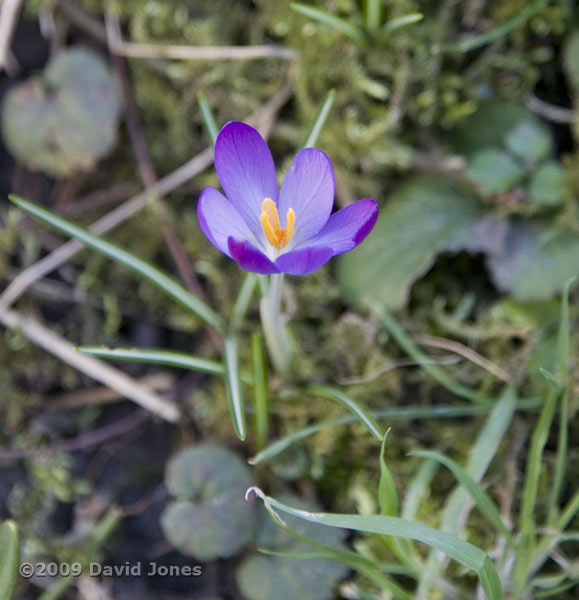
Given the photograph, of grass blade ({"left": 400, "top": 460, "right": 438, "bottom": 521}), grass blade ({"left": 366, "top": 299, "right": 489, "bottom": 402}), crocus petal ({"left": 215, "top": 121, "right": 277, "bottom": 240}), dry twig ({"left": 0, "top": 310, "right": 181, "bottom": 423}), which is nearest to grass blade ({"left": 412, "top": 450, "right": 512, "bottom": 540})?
grass blade ({"left": 400, "top": 460, "right": 438, "bottom": 521})

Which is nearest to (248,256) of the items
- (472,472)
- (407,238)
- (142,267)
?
(142,267)

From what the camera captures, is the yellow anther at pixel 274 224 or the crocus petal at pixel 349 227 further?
the yellow anther at pixel 274 224

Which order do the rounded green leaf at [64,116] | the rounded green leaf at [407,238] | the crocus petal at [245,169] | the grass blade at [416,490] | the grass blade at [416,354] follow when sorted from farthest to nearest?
the rounded green leaf at [64,116]
the rounded green leaf at [407,238]
the grass blade at [416,354]
the grass blade at [416,490]
the crocus petal at [245,169]

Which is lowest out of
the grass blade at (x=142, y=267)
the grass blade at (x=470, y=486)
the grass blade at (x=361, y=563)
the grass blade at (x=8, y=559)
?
the grass blade at (x=361, y=563)

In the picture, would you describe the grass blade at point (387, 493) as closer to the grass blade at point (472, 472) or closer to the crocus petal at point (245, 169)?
the grass blade at point (472, 472)

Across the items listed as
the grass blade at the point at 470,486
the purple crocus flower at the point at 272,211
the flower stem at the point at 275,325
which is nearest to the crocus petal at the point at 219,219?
the purple crocus flower at the point at 272,211

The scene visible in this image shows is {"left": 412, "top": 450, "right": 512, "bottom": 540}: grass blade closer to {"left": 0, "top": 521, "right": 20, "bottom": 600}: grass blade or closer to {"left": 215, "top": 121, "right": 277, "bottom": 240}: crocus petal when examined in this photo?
{"left": 215, "top": 121, "right": 277, "bottom": 240}: crocus petal

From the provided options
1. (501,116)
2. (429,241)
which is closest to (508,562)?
(429,241)

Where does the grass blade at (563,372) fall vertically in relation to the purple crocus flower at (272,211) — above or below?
below
